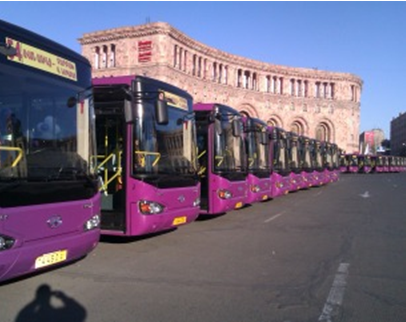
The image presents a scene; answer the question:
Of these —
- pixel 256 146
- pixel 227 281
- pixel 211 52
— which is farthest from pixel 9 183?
pixel 211 52

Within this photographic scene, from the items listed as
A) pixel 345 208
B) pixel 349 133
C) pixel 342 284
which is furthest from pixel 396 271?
pixel 349 133

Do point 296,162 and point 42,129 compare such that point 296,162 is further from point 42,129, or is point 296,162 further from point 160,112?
point 42,129

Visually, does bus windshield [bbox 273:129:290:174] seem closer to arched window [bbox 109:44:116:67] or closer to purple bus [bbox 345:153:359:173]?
arched window [bbox 109:44:116:67]

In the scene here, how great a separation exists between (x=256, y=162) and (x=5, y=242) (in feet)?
36.7

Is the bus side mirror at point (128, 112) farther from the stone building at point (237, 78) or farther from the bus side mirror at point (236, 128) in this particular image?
the stone building at point (237, 78)

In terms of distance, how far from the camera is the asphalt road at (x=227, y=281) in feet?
16.7

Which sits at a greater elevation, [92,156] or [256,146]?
[256,146]

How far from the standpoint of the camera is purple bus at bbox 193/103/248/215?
11961 mm

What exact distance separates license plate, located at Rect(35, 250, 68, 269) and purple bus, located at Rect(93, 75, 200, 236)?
2.44 metres

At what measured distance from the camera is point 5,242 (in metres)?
4.99

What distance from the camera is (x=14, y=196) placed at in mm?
5086

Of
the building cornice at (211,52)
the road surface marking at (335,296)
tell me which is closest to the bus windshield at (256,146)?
the road surface marking at (335,296)

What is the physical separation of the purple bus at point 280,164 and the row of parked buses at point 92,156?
4255 millimetres

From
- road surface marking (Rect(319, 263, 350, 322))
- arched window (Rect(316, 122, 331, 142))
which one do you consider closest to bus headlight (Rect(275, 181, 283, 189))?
road surface marking (Rect(319, 263, 350, 322))
